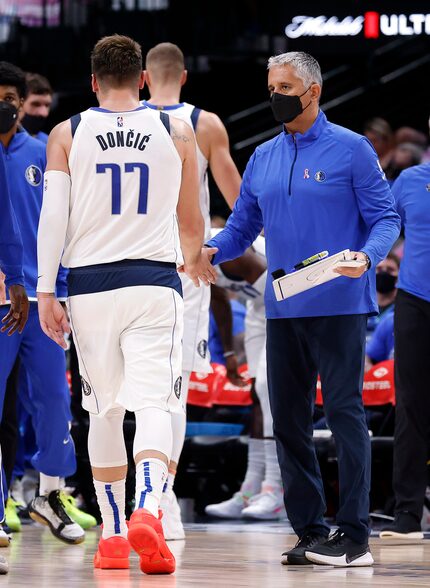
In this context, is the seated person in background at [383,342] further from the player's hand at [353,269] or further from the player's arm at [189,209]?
the player's hand at [353,269]

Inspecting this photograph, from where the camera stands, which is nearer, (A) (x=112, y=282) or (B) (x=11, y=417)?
(A) (x=112, y=282)

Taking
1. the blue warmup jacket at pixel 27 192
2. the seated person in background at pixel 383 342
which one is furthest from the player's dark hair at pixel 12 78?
the seated person in background at pixel 383 342

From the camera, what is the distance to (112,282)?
4.44 meters

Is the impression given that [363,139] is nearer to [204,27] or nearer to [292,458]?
[292,458]

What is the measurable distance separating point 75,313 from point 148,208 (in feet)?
1.44

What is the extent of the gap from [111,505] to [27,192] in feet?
5.29

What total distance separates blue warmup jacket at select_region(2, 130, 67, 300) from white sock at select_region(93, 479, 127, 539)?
124cm

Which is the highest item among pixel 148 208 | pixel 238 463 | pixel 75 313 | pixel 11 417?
pixel 148 208

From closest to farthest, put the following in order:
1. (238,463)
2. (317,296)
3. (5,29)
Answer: (317,296) < (238,463) < (5,29)

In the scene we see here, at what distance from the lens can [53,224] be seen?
4484mm

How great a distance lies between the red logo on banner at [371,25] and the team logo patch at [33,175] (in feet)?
32.3

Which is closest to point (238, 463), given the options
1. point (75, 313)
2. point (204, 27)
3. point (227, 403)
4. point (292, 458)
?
point (227, 403)

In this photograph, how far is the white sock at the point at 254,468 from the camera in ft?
23.9

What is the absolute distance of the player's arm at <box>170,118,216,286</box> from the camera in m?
4.61
